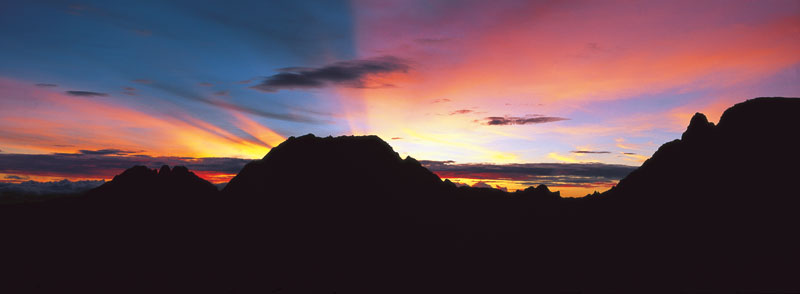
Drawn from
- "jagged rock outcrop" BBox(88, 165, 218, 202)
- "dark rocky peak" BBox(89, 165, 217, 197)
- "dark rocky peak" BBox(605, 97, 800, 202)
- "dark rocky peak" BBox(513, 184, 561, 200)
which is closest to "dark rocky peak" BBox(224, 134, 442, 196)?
"jagged rock outcrop" BBox(88, 165, 218, 202)

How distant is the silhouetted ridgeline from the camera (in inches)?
3088

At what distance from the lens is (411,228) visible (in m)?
115

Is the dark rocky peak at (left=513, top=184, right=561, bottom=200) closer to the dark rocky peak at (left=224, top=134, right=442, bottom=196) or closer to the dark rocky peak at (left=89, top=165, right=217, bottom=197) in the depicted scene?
the dark rocky peak at (left=224, top=134, right=442, bottom=196)

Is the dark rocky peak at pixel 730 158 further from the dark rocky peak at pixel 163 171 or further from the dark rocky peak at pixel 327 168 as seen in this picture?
the dark rocky peak at pixel 163 171

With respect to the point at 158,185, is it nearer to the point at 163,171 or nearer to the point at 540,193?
the point at 163,171

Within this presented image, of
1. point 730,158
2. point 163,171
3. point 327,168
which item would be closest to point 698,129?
point 730,158

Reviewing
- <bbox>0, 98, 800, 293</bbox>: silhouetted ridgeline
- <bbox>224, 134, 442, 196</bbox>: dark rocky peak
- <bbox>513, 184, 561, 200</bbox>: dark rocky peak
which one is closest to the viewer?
<bbox>0, 98, 800, 293</bbox>: silhouetted ridgeline

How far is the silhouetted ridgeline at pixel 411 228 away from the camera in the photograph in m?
78.4

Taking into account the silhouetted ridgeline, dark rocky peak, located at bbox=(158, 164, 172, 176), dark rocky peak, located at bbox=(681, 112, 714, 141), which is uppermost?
dark rocky peak, located at bbox=(681, 112, 714, 141)

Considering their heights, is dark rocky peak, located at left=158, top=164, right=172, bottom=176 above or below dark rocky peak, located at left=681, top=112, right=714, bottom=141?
below

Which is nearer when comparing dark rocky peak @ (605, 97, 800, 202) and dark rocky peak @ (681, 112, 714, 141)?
dark rocky peak @ (605, 97, 800, 202)

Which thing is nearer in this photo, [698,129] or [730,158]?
[730,158]

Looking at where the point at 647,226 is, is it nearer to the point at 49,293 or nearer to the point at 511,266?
the point at 511,266

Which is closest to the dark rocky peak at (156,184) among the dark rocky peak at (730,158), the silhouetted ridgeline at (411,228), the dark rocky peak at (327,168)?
the silhouetted ridgeline at (411,228)
